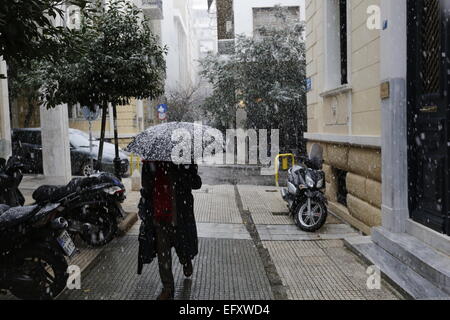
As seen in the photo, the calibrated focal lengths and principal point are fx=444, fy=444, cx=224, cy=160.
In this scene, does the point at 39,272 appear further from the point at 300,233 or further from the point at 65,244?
the point at 300,233

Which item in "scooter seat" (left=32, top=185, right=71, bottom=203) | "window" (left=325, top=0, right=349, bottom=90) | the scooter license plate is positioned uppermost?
"window" (left=325, top=0, right=349, bottom=90)

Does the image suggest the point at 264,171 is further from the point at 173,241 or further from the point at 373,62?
the point at 173,241

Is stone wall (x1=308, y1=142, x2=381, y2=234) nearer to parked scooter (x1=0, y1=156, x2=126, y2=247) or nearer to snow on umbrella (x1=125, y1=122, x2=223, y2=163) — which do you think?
snow on umbrella (x1=125, y1=122, x2=223, y2=163)

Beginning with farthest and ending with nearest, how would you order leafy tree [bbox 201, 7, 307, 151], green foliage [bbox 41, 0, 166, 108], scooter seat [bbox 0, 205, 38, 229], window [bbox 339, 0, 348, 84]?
leafy tree [bbox 201, 7, 307, 151], window [bbox 339, 0, 348, 84], green foliage [bbox 41, 0, 166, 108], scooter seat [bbox 0, 205, 38, 229]

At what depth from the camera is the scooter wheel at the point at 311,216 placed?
7.43 meters

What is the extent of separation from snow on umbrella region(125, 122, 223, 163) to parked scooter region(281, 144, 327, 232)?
3.41 metres

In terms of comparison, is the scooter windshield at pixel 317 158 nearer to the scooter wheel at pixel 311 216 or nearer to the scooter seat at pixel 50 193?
the scooter wheel at pixel 311 216

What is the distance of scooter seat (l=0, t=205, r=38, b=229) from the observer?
4.02 metres

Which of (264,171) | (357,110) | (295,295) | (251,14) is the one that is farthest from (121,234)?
(251,14)

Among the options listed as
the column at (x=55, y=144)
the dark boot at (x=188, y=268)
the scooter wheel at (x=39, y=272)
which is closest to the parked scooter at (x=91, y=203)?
the scooter wheel at (x=39, y=272)

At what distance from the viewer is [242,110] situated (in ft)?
73.2

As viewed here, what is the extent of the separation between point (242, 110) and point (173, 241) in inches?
709

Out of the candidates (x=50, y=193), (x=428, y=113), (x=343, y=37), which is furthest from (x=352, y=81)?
(x=50, y=193)

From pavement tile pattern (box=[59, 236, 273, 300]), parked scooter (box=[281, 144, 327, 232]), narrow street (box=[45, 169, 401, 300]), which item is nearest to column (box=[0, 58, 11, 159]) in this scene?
narrow street (box=[45, 169, 401, 300])
